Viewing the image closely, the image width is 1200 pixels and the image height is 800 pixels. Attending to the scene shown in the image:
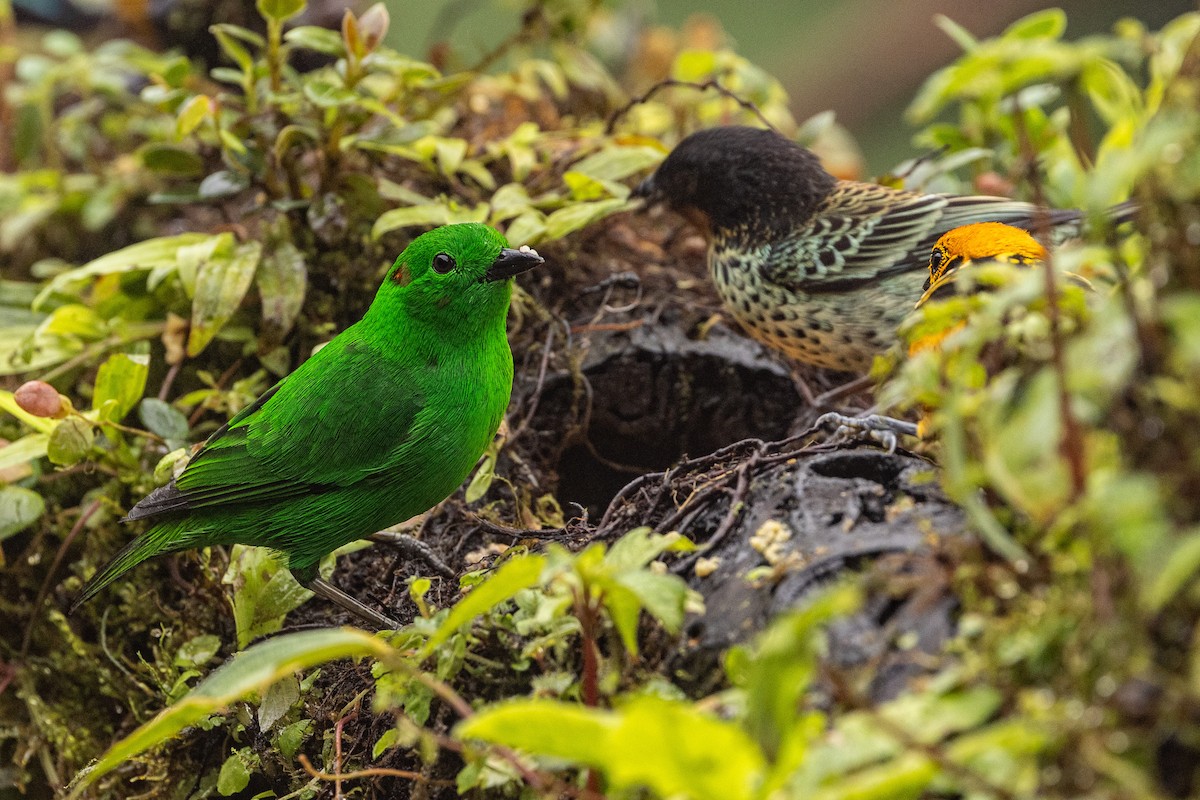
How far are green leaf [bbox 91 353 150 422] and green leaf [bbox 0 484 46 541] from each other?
1.13 feet

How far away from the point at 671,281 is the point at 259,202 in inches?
58.9

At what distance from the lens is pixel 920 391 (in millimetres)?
1564

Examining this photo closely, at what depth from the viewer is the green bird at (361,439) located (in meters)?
2.89

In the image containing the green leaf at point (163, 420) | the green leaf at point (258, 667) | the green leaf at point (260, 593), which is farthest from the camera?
the green leaf at point (163, 420)

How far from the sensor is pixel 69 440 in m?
2.99

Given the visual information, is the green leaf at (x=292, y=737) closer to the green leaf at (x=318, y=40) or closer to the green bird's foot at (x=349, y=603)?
the green bird's foot at (x=349, y=603)

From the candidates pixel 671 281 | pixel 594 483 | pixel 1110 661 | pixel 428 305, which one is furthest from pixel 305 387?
pixel 1110 661

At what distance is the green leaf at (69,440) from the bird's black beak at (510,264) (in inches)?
46.3

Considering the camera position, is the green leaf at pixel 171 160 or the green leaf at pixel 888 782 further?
the green leaf at pixel 171 160

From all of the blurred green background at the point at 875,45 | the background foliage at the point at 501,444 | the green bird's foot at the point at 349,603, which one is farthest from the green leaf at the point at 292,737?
the blurred green background at the point at 875,45

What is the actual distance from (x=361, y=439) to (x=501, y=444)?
50cm

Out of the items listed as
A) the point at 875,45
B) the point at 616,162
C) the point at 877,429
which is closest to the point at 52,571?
the point at 616,162

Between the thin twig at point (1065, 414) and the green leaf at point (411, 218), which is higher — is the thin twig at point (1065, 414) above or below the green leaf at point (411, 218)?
above

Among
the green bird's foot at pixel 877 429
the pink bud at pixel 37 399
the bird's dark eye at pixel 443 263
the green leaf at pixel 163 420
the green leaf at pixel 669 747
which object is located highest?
the green leaf at pixel 669 747
